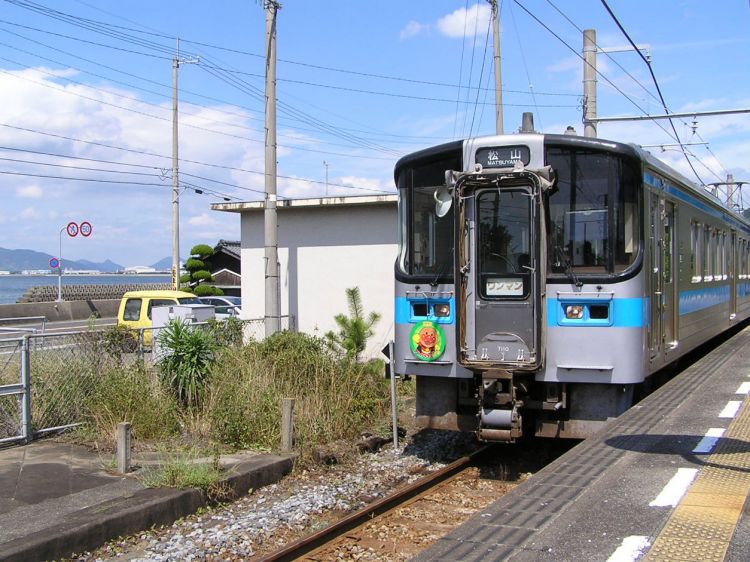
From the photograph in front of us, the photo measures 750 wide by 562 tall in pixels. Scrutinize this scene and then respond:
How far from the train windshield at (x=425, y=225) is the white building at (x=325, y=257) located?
7.02 meters

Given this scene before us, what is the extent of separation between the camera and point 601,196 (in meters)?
7.42

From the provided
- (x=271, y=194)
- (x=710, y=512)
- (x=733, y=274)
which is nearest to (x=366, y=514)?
(x=710, y=512)

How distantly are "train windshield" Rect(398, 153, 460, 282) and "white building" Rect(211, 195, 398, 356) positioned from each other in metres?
7.02

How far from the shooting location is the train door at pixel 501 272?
23.9 ft

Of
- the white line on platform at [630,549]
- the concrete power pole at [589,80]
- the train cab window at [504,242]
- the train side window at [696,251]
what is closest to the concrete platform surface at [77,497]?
the train cab window at [504,242]

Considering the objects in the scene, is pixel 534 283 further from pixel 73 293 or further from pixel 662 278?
pixel 73 293

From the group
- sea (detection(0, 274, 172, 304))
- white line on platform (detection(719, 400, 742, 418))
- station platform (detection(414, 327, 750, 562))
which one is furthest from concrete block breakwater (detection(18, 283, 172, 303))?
station platform (detection(414, 327, 750, 562))

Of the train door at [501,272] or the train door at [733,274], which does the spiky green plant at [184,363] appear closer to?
the train door at [501,272]

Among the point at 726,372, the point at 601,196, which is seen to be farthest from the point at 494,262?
the point at 726,372

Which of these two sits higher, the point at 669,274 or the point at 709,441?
the point at 669,274

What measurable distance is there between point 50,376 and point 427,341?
14.8 ft

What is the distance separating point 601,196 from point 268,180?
8008mm

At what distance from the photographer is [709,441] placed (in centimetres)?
600

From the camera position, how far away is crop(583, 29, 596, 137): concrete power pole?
57.1 feet
